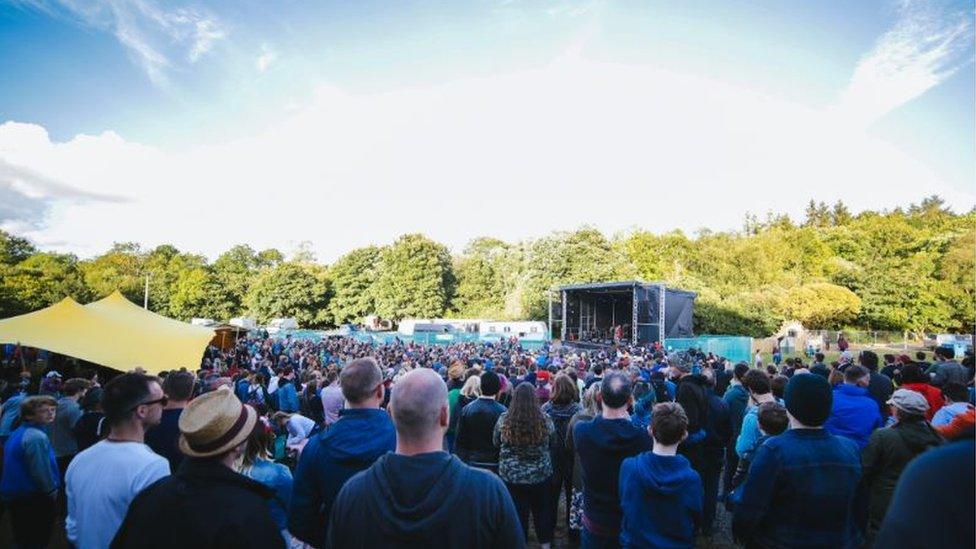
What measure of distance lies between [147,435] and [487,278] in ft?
190

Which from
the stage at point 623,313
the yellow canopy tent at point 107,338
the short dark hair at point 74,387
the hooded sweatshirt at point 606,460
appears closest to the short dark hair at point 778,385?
the hooded sweatshirt at point 606,460

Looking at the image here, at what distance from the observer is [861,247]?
51531 mm

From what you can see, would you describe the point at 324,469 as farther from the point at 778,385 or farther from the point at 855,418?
the point at 778,385

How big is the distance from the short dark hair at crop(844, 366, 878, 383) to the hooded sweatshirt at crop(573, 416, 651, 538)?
3089 millimetres

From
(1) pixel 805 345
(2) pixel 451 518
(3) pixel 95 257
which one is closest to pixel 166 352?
(2) pixel 451 518

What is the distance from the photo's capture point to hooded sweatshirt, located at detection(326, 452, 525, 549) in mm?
1644

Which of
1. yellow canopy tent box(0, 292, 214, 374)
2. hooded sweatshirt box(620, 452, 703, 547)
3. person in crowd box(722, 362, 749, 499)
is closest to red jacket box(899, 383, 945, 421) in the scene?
person in crowd box(722, 362, 749, 499)

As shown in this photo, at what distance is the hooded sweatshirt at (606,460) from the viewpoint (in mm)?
3613

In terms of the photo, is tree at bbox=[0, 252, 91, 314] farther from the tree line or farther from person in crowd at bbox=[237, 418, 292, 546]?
person in crowd at bbox=[237, 418, 292, 546]

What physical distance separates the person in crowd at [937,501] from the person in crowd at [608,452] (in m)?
2.66

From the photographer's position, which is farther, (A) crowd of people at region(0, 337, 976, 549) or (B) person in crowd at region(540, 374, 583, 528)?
(B) person in crowd at region(540, 374, 583, 528)

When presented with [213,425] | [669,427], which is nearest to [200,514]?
[213,425]

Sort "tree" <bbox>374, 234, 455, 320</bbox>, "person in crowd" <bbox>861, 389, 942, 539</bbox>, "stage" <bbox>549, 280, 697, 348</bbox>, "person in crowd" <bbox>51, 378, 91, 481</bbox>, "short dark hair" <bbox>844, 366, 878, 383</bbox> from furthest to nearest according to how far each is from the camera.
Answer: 1. "tree" <bbox>374, 234, 455, 320</bbox>
2. "stage" <bbox>549, 280, 697, 348</bbox>
3. "person in crowd" <bbox>51, 378, 91, 481</bbox>
4. "short dark hair" <bbox>844, 366, 878, 383</bbox>
5. "person in crowd" <bbox>861, 389, 942, 539</bbox>

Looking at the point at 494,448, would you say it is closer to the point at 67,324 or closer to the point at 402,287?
the point at 67,324
